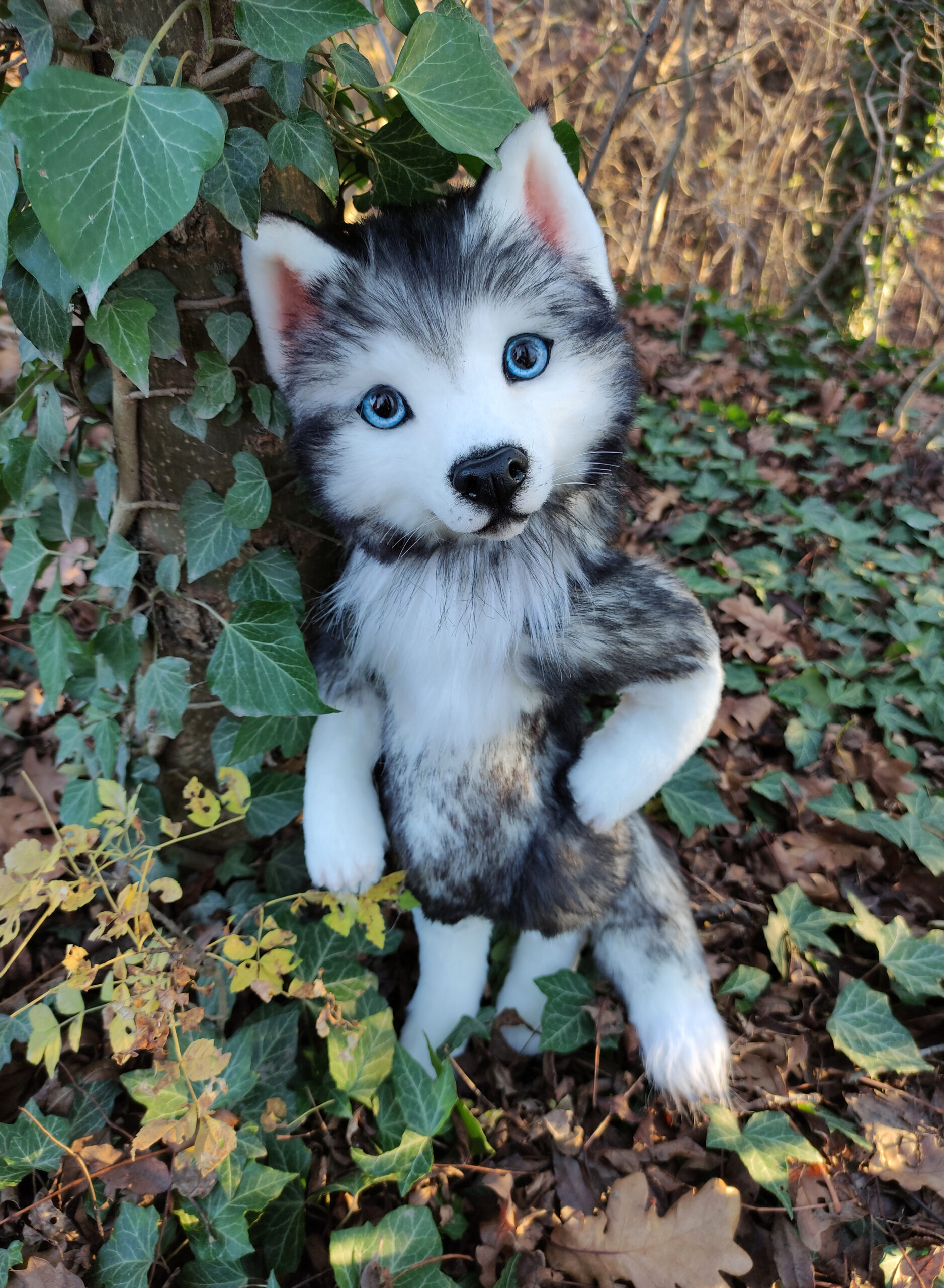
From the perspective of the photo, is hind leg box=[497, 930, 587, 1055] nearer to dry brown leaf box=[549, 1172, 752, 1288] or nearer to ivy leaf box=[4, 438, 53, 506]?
dry brown leaf box=[549, 1172, 752, 1288]

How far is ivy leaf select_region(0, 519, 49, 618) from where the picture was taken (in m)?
1.66

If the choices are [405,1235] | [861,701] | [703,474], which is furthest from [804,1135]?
[703,474]

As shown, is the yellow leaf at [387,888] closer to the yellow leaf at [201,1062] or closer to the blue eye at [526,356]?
the yellow leaf at [201,1062]

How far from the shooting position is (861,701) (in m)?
2.62

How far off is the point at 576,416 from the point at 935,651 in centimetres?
215

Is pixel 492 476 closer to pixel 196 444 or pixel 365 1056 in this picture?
pixel 196 444

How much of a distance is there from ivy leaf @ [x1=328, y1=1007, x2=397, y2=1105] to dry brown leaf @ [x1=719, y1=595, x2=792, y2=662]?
1.76 meters

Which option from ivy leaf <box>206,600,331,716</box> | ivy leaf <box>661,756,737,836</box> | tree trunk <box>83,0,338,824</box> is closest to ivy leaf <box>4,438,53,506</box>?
tree trunk <box>83,0,338,824</box>

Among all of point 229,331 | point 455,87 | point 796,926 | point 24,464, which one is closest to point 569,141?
point 455,87

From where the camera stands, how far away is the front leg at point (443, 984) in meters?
1.86

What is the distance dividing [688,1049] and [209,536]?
1576 millimetres

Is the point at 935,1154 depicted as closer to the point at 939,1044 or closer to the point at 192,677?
the point at 939,1044

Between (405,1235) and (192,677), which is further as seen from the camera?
(192,677)

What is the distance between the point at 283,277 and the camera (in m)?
1.29
